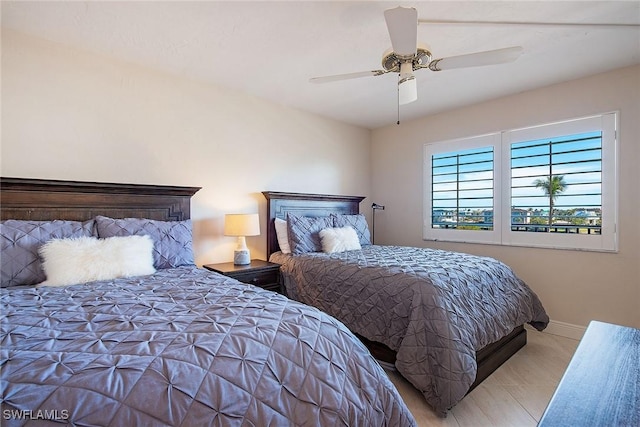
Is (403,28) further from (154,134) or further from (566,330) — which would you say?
(566,330)

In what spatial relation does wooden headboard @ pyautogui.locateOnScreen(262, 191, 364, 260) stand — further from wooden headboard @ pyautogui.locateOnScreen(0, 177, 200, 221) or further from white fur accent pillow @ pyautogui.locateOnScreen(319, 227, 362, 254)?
wooden headboard @ pyautogui.locateOnScreen(0, 177, 200, 221)

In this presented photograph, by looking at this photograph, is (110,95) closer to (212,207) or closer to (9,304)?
(212,207)

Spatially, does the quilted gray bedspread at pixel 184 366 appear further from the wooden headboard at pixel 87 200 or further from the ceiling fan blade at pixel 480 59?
the ceiling fan blade at pixel 480 59

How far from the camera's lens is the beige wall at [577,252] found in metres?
2.71

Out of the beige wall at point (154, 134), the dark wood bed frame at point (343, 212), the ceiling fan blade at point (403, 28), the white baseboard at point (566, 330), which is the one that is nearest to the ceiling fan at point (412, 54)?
the ceiling fan blade at point (403, 28)


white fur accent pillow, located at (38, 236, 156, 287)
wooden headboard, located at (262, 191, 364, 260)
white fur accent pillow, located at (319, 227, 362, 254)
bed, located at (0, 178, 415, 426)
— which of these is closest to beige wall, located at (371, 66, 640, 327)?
wooden headboard, located at (262, 191, 364, 260)

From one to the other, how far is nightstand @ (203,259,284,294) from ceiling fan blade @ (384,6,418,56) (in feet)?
6.85

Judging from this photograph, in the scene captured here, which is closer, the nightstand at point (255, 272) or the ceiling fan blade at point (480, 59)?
the ceiling fan blade at point (480, 59)

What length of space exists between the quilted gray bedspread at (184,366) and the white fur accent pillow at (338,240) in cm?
178

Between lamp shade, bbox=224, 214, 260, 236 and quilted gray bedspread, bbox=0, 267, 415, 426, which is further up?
lamp shade, bbox=224, 214, 260, 236

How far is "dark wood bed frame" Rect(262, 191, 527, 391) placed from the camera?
226 cm

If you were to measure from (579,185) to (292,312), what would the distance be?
309 cm

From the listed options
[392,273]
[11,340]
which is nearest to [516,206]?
[392,273]

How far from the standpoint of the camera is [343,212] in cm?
420
